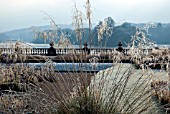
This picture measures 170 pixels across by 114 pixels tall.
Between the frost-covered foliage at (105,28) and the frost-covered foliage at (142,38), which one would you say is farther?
the frost-covered foliage at (105,28)

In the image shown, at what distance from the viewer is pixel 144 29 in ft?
12.3

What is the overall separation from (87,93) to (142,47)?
0.79 meters

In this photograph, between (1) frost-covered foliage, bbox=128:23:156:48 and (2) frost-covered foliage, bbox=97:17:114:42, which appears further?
(2) frost-covered foliage, bbox=97:17:114:42

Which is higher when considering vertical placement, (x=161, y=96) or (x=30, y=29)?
(x=30, y=29)

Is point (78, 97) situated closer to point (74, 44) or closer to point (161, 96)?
point (74, 44)

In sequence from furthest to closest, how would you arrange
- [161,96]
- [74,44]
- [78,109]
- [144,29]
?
[161,96], [74,44], [144,29], [78,109]

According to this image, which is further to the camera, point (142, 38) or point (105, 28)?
point (105, 28)

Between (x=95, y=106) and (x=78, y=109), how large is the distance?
0.16 m

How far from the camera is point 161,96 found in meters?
4.76

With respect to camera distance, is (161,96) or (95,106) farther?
(161,96)

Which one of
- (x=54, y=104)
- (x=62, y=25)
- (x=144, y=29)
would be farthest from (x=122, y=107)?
(x=62, y=25)

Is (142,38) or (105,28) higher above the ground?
(105,28)

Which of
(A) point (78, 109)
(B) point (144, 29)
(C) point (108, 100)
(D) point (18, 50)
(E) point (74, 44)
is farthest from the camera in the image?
(D) point (18, 50)

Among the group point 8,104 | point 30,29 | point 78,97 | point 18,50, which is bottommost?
point 8,104
